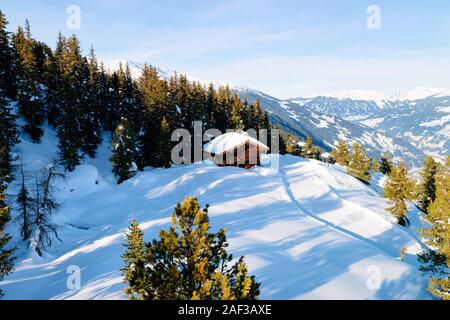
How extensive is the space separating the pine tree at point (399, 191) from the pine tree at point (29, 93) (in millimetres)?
50745

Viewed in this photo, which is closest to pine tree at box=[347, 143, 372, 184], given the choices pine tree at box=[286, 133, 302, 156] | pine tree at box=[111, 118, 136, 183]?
pine tree at box=[286, 133, 302, 156]

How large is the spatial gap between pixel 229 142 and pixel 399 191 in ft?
84.6

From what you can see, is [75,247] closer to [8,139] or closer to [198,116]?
[8,139]

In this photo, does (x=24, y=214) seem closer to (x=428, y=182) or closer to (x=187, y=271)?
(x=187, y=271)

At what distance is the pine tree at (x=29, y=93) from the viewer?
149 feet

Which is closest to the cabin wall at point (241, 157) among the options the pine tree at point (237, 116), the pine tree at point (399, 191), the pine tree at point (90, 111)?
the pine tree at point (237, 116)

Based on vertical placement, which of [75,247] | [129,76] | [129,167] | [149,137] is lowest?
[75,247]

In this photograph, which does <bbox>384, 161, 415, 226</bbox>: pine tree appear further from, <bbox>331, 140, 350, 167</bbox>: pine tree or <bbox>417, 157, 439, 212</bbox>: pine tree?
<bbox>331, 140, 350, 167</bbox>: pine tree

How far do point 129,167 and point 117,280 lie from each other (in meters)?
31.5

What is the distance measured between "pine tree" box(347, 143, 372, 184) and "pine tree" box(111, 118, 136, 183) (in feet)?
136

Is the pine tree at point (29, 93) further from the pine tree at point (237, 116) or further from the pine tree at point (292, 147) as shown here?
the pine tree at point (292, 147)

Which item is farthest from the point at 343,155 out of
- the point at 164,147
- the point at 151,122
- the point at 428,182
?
the point at 151,122
